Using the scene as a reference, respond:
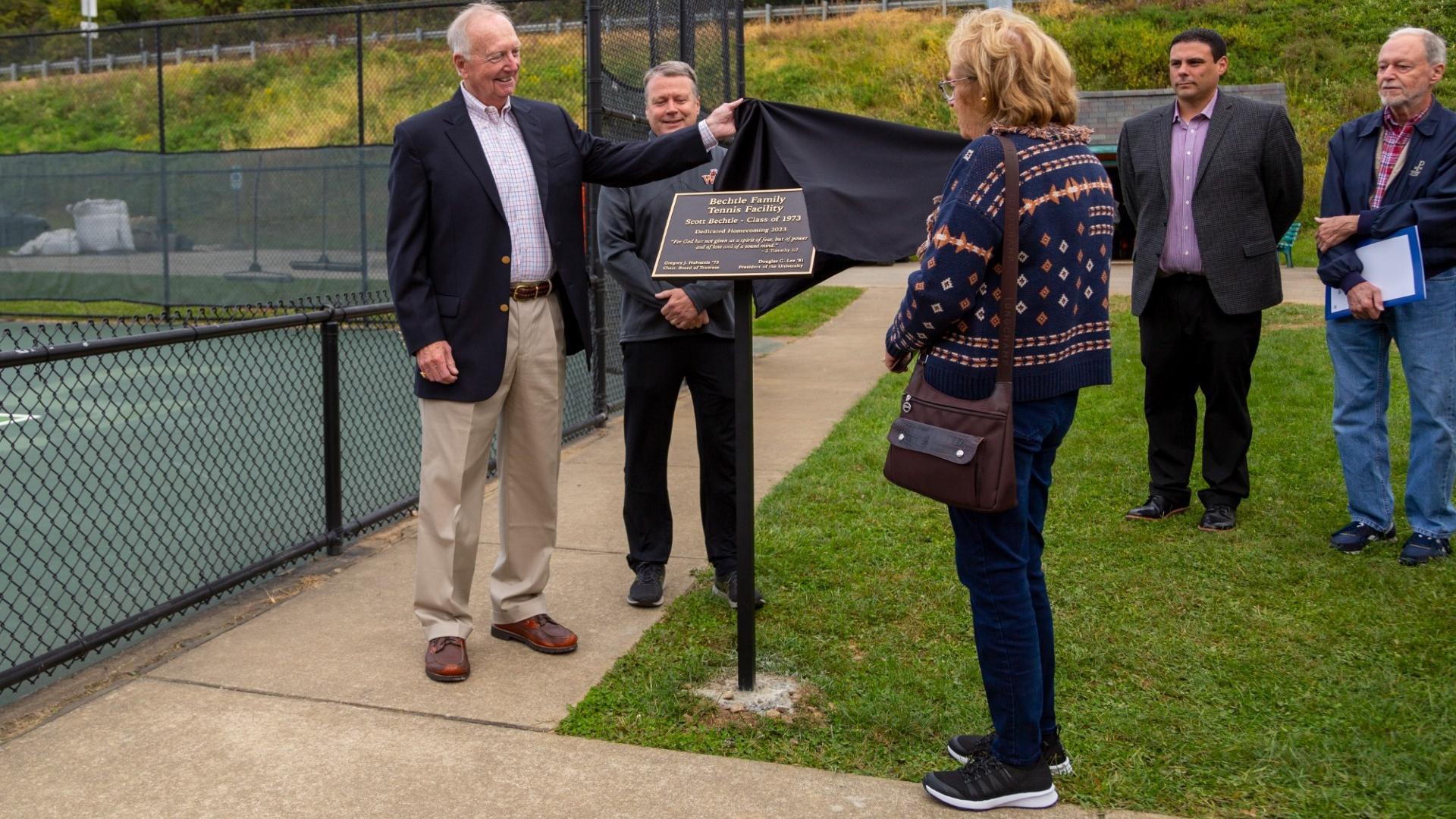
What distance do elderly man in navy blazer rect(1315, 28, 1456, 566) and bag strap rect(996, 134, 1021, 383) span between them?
2924 mm

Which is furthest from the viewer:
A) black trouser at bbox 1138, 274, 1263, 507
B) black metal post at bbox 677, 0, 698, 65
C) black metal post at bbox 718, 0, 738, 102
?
black metal post at bbox 718, 0, 738, 102

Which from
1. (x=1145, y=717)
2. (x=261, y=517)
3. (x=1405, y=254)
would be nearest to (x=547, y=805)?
(x=1145, y=717)

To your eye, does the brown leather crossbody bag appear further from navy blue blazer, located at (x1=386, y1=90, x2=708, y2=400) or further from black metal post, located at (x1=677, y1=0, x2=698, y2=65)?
black metal post, located at (x1=677, y1=0, x2=698, y2=65)

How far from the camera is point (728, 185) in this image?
4.33 m

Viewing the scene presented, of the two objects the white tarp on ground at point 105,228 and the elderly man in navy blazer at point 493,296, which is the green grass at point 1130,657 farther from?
the white tarp on ground at point 105,228

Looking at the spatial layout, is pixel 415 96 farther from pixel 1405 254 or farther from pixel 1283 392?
pixel 1405 254

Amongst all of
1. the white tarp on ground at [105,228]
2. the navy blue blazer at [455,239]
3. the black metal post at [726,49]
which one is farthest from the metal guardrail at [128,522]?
the white tarp on ground at [105,228]

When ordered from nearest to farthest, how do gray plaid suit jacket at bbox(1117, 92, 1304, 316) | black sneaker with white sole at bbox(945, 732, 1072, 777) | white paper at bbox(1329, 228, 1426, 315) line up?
black sneaker with white sole at bbox(945, 732, 1072, 777) → white paper at bbox(1329, 228, 1426, 315) → gray plaid suit jacket at bbox(1117, 92, 1304, 316)

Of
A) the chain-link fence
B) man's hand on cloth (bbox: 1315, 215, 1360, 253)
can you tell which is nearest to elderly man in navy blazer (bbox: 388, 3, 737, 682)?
the chain-link fence

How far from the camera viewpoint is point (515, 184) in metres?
4.21

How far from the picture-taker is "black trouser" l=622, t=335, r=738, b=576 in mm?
4777

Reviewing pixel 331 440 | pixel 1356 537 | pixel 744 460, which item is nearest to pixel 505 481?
pixel 744 460

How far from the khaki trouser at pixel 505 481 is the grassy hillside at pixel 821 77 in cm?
1279

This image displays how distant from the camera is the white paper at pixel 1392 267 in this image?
5.04 meters
